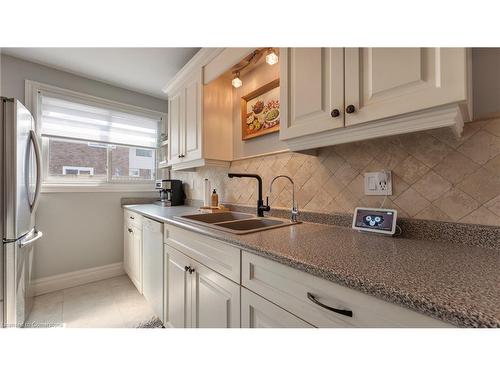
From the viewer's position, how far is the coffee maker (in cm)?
250

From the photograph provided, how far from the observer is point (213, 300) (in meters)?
1.03

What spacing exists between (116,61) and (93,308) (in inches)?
93.6

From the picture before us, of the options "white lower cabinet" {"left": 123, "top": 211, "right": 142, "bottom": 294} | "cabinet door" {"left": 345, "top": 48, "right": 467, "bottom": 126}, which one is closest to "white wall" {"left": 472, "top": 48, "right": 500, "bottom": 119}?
"cabinet door" {"left": 345, "top": 48, "right": 467, "bottom": 126}

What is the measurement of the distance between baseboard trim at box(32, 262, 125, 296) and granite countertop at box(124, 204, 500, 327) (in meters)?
2.32

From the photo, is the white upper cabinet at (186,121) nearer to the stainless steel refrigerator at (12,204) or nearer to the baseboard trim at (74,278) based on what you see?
the stainless steel refrigerator at (12,204)

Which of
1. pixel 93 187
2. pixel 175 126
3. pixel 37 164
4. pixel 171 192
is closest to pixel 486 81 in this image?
pixel 175 126

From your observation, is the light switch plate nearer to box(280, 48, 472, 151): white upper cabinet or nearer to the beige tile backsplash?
the beige tile backsplash

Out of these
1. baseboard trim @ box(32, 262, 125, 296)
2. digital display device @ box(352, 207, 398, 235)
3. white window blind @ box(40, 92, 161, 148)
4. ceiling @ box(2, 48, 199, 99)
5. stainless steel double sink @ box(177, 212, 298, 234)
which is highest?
ceiling @ box(2, 48, 199, 99)

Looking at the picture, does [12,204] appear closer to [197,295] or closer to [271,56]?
[197,295]

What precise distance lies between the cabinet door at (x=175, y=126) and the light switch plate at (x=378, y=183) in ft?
5.44

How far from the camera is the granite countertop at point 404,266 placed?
413mm

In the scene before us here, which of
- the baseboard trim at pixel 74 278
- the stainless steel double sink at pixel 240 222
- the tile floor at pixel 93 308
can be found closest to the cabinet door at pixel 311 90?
the stainless steel double sink at pixel 240 222
